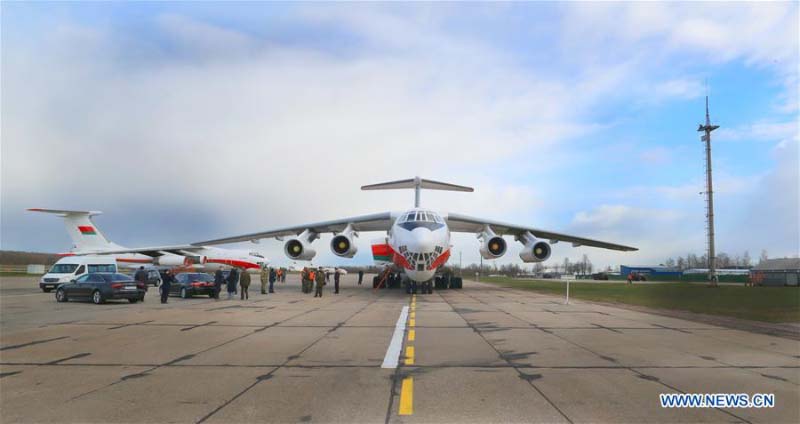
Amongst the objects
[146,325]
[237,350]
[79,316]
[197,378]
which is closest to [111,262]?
[79,316]

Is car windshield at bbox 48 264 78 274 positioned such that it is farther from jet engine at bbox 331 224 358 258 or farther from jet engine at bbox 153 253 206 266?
jet engine at bbox 153 253 206 266

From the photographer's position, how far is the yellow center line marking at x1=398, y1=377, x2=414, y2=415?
16.1 feet

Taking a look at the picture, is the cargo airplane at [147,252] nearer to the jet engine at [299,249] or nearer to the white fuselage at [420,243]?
the jet engine at [299,249]

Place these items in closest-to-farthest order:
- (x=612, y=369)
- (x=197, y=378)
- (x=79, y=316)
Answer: (x=197, y=378)
(x=612, y=369)
(x=79, y=316)

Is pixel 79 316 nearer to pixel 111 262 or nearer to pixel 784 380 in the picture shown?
pixel 111 262

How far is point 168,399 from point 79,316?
10.4m

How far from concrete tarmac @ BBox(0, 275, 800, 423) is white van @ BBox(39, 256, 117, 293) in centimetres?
1328

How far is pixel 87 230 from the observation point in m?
36.8

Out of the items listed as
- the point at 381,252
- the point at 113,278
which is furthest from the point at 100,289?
the point at 381,252

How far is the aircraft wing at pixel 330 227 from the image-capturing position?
27469 mm

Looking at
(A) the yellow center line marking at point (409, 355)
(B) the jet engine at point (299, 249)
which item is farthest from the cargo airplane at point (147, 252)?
(A) the yellow center line marking at point (409, 355)

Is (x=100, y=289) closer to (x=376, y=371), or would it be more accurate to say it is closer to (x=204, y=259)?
(x=376, y=371)

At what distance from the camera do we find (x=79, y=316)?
13539 mm

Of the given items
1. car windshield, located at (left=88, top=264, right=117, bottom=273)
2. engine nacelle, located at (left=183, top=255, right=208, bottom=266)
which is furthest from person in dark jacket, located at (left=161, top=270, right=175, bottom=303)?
engine nacelle, located at (left=183, top=255, right=208, bottom=266)
